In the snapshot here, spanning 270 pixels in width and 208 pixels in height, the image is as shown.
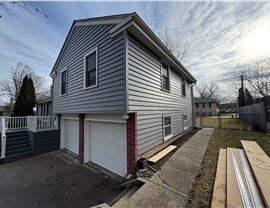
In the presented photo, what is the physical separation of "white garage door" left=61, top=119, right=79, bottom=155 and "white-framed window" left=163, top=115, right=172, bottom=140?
5.30 metres

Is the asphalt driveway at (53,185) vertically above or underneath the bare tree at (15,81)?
underneath

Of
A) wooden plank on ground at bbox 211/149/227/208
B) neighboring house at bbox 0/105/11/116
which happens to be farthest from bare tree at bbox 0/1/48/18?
neighboring house at bbox 0/105/11/116

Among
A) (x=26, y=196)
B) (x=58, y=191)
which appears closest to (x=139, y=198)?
(x=58, y=191)

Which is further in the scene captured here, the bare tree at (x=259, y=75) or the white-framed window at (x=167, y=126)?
the bare tree at (x=259, y=75)

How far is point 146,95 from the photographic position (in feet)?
16.7

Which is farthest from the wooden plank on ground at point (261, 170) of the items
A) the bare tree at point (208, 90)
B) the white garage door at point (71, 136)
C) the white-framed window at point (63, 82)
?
the bare tree at point (208, 90)

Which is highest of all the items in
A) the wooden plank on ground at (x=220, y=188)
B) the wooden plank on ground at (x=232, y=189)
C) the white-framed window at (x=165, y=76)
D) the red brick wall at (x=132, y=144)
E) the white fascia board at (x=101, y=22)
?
the white fascia board at (x=101, y=22)

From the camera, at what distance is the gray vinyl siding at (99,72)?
14.0ft

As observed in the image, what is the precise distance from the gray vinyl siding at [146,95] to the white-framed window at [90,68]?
1.81 m

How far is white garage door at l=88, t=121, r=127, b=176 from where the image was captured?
485 cm

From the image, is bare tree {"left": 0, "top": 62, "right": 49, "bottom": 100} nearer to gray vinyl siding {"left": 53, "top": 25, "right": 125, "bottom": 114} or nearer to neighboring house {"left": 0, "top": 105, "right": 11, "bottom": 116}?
neighboring house {"left": 0, "top": 105, "right": 11, "bottom": 116}

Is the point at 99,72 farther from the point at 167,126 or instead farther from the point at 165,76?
the point at 167,126

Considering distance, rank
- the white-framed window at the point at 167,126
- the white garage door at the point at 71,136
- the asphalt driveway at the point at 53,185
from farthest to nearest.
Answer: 1. the white garage door at the point at 71,136
2. the white-framed window at the point at 167,126
3. the asphalt driveway at the point at 53,185

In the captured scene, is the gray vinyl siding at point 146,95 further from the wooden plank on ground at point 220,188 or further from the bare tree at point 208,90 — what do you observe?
the bare tree at point 208,90
